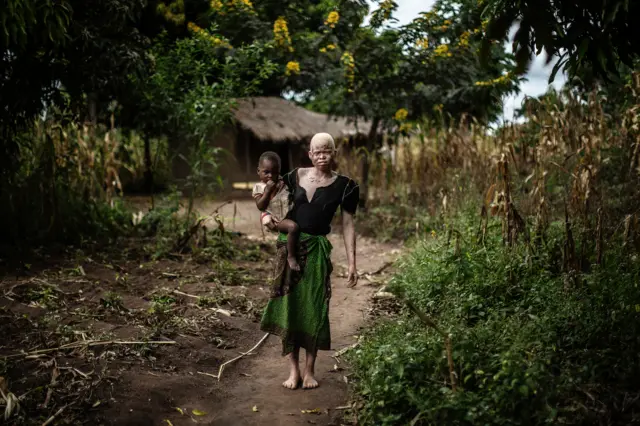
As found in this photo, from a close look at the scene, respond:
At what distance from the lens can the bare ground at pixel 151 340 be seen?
3.46 m

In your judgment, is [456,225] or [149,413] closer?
[149,413]

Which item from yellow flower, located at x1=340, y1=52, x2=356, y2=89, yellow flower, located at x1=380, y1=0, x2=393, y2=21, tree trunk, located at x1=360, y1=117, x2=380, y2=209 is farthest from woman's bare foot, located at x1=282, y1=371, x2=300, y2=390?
yellow flower, located at x1=380, y1=0, x2=393, y2=21

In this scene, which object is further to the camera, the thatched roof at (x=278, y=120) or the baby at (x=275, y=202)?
the thatched roof at (x=278, y=120)

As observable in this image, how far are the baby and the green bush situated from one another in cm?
82

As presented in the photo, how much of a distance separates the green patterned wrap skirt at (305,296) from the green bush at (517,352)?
1.24 ft

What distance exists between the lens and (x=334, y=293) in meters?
6.52

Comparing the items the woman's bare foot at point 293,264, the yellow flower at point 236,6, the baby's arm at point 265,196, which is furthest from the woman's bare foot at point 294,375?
the yellow flower at point 236,6

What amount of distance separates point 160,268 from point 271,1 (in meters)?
4.69

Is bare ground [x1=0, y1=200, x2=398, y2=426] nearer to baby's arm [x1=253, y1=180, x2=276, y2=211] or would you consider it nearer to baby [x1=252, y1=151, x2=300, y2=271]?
baby [x1=252, y1=151, x2=300, y2=271]

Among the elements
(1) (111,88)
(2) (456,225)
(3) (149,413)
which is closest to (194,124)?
(1) (111,88)

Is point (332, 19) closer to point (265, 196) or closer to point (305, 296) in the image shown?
point (265, 196)

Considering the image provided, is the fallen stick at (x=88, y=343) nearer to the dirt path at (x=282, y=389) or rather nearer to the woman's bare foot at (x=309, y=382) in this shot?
the dirt path at (x=282, y=389)

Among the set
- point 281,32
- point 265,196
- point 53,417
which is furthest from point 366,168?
point 53,417

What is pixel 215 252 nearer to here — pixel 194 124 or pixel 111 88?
pixel 194 124
